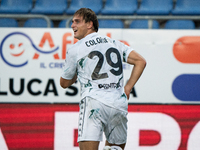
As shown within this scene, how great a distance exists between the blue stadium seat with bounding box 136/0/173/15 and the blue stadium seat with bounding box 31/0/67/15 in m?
1.58

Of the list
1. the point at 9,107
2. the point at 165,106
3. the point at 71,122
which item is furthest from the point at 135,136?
the point at 9,107

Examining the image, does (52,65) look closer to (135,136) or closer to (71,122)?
(71,122)

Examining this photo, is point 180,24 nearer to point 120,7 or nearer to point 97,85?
point 120,7

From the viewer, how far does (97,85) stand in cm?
274

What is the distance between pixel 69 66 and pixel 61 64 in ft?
6.39

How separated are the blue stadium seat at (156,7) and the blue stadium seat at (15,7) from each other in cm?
230

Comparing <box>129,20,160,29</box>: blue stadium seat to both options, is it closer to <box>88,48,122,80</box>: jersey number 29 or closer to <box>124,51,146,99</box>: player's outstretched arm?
<box>124,51,146,99</box>: player's outstretched arm

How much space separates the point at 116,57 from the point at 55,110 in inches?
85.3

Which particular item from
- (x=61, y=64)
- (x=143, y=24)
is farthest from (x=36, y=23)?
(x=143, y=24)

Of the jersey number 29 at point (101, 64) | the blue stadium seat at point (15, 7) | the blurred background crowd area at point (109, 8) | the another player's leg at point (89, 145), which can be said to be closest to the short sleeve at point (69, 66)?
the jersey number 29 at point (101, 64)

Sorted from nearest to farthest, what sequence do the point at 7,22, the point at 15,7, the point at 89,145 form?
the point at 89,145 → the point at 7,22 → the point at 15,7

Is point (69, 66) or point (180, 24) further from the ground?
point (180, 24)

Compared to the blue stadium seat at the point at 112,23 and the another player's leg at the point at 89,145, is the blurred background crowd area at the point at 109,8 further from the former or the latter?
the another player's leg at the point at 89,145

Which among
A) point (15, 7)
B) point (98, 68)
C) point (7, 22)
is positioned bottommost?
point (98, 68)
